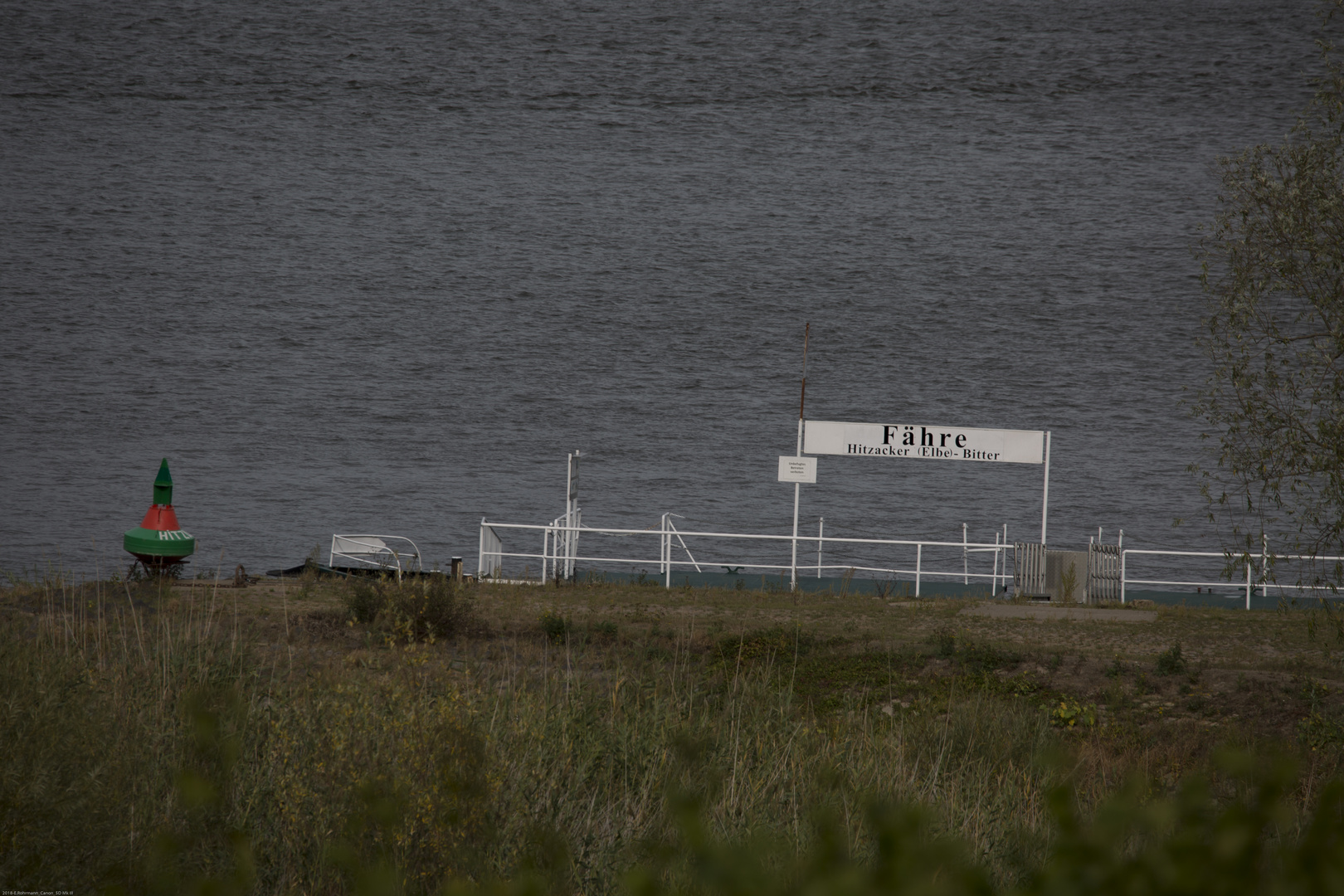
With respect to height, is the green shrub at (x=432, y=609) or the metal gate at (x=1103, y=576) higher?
the metal gate at (x=1103, y=576)

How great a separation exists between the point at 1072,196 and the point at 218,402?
122 feet

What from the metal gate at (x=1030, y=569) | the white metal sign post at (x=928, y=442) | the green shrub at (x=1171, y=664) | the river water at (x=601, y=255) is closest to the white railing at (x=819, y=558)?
the metal gate at (x=1030, y=569)

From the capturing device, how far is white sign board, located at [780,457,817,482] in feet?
59.0

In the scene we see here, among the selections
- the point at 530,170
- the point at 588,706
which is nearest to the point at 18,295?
the point at 530,170

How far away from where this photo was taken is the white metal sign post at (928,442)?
59.0 feet

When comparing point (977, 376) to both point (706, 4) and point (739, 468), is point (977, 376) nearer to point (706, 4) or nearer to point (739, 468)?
point (739, 468)

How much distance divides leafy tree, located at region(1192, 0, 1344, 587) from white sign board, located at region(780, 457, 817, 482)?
10.8m

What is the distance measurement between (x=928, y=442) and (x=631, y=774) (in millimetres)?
13912

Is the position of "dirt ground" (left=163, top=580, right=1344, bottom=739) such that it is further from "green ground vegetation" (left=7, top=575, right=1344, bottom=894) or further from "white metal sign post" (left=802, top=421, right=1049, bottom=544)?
"white metal sign post" (left=802, top=421, right=1049, bottom=544)

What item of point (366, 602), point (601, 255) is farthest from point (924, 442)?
point (601, 255)

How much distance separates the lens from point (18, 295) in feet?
148

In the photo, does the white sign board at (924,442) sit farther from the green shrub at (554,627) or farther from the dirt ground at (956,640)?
the green shrub at (554,627)

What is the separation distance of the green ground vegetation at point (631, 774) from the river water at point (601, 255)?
30739 millimetres

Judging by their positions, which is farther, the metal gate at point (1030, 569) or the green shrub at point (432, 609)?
the metal gate at point (1030, 569)
